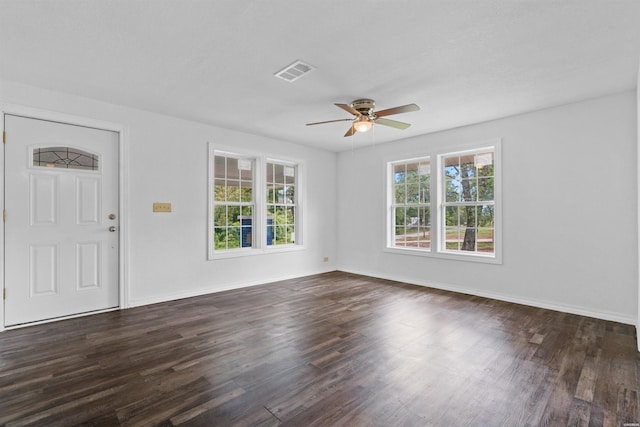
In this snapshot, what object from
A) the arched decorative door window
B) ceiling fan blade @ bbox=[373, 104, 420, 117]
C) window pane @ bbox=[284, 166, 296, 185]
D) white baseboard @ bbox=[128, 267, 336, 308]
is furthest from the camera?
window pane @ bbox=[284, 166, 296, 185]

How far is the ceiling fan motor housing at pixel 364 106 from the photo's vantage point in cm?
363

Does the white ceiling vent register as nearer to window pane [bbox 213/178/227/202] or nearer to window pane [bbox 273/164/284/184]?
window pane [bbox 213/178/227/202]

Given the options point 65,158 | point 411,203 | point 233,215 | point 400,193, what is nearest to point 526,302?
point 411,203

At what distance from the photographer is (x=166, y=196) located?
14.3 feet

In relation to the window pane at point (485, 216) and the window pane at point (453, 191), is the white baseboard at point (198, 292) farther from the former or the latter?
the window pane at point (485, 216)

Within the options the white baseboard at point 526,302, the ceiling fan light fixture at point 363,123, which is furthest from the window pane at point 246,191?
the white baseboard at point 526,302

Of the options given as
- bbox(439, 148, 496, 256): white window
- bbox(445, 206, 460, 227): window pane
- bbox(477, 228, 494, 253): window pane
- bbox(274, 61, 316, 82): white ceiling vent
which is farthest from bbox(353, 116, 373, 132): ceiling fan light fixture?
bbox(477, 228, 494, 253): window pane

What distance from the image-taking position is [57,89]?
346 centimetres

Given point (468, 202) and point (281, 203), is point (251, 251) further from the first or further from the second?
point (468, 202)

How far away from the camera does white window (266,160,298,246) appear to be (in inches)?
225

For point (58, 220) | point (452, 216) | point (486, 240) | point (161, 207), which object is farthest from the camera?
point (452, 216)

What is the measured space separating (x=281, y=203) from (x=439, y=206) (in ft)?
9.11

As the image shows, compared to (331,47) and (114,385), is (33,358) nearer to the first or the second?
(114,385)

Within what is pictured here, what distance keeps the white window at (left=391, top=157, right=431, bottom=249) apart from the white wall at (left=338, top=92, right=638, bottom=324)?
0.60m
